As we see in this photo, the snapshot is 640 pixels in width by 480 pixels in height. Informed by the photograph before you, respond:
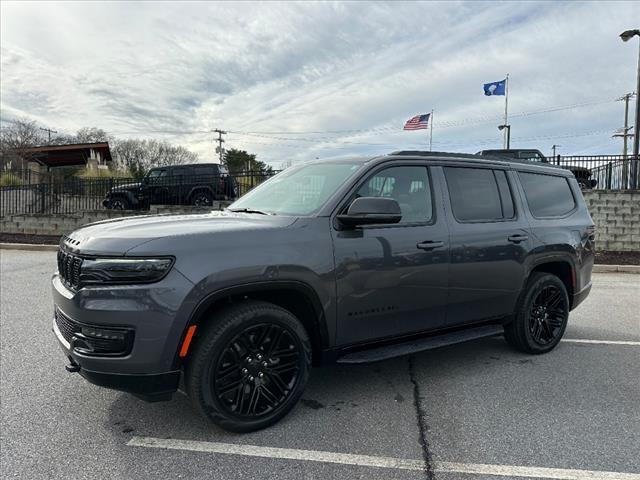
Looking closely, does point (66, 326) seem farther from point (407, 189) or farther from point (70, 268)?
point (407, 189)

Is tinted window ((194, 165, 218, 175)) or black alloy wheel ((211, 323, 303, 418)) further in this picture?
tinted window ((194, 165, 218, 175))

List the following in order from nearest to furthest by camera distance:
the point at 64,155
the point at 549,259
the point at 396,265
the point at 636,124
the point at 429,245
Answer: the point at 396,265, the point at 429,245, the point at 549,259, the point at 636,124, the point at 64,155

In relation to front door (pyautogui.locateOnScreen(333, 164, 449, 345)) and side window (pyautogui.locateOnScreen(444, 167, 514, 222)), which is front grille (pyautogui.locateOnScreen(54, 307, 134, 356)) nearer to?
front door (pyautogui.locateOnScreen(333, 164, 449, 345))

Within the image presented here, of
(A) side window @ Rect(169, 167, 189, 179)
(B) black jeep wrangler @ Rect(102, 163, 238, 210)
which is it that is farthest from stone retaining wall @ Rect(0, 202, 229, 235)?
(A) side window @ Rect(169, 167, 189, 179)

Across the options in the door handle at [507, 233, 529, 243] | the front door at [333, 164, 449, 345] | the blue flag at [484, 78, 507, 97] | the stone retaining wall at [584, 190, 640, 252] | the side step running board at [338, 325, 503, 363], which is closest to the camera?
the front door at [333, 164, 449, 345]

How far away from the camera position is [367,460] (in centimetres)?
281

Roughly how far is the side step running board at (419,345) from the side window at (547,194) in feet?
4.32

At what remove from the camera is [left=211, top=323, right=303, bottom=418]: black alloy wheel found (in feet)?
9.86

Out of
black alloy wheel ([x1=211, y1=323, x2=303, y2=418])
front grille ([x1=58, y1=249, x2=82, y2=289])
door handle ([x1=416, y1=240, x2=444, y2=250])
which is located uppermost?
door handle ([x1=416, y1=240, x2=444, y2=250])

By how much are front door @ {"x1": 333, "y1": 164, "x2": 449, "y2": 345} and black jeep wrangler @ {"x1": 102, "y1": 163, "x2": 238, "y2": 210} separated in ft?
41.5

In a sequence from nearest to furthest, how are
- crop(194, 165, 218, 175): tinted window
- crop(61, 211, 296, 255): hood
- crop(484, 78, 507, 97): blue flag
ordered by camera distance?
1. crop(61, 211, 296, 255): hood
2. crop(194, 165, 218, 175): tinted window
3. crop(484, 78, 507, 97): blue flag

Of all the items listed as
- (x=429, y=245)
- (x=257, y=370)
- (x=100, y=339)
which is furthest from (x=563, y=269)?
(x=100, y=339)

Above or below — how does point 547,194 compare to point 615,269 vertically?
above

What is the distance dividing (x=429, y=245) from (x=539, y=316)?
1.83m
